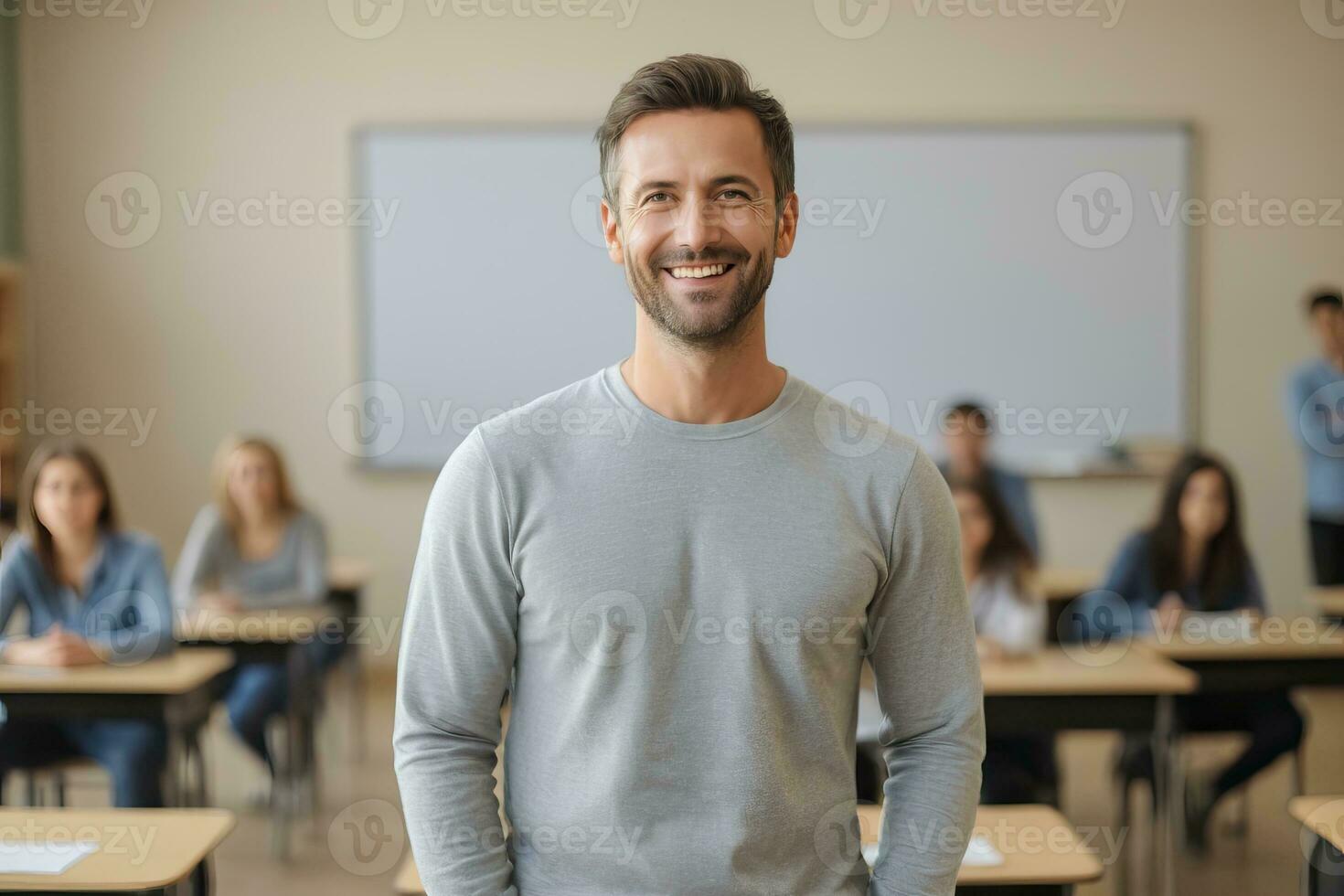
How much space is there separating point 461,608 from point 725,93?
1.93ft

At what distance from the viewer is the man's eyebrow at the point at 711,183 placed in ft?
4.30

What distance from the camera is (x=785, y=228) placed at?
4.60 ft

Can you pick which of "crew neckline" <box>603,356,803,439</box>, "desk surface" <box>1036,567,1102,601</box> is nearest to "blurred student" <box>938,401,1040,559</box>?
"desk surface" <box>1036,567,1102,601</box>

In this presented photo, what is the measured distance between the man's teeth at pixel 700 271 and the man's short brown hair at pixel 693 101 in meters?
0.11

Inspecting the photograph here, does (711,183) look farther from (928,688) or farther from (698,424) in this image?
(928,688)

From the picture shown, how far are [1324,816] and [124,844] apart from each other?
6.73 feet

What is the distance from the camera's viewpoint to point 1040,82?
6039mm

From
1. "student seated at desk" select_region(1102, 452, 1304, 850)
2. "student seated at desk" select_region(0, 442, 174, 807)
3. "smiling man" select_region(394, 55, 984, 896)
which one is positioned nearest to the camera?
"smiling man" select_region(394, 55, 984, 896)

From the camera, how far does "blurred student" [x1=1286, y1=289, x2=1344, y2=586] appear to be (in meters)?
5.46

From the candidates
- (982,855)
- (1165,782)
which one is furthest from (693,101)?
(1165,782)

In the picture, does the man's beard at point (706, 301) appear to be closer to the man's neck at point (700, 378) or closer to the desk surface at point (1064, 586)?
the man's neck at point (700, 378)

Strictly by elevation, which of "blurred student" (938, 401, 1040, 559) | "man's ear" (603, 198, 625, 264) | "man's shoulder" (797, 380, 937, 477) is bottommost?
"blurred student" (938, 401, 1040, 559)

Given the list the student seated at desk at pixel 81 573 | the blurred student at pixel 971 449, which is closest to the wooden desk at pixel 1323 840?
the blurred student at pixel 971 449

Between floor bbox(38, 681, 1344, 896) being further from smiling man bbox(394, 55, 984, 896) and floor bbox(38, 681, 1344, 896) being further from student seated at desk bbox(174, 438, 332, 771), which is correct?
smiling man bbox(394, 55, 984, 896)
